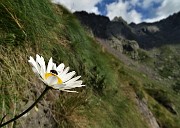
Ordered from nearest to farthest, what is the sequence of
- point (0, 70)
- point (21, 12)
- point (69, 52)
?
1. point (0, 70)
2. point (21, 12)
3. point (69, 52)

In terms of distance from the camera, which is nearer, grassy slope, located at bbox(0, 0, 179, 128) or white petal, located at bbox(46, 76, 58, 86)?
white petal, located at bbox(46, 76, 58, 86)

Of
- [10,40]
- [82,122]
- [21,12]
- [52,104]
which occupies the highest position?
[21,12]

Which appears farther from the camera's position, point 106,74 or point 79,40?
point 106,74

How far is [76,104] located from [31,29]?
4.13ft

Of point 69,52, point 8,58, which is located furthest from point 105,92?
point 8,58

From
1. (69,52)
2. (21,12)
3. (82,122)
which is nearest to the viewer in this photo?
(21,12)

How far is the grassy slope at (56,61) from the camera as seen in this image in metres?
3.84

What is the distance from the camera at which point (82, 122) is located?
529 cm

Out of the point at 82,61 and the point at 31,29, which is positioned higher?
the point at 31,29

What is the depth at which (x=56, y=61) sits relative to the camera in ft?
18.1

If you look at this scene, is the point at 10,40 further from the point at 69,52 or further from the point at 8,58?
the point at 69,52

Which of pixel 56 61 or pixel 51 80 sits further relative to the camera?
Answer: pixel 56 61

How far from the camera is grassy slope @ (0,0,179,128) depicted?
384cm

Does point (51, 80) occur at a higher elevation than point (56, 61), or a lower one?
lower
